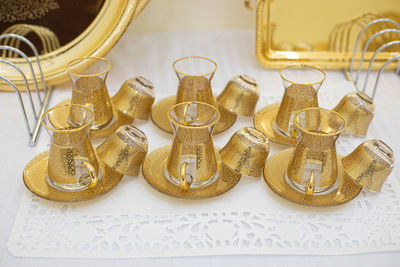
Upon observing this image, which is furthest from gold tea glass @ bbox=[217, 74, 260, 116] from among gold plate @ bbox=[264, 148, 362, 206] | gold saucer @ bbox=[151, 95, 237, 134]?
gold plate @ bbox=[264, 148, 362, 206]

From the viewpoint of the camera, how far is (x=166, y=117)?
29.9 inches

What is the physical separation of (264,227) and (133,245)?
162 millimetres

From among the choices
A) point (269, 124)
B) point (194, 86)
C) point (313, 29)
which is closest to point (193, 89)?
point (194, 86)

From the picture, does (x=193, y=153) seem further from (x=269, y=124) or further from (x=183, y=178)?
(x=269, y=124)

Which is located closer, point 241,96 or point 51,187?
point 51,187

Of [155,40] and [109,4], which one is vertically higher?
[109,4]

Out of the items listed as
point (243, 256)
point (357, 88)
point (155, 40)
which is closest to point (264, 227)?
point (243, 256)

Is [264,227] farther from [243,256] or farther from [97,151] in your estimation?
[97,151]

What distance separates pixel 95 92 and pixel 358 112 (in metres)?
0.41

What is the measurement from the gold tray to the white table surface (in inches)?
1.4

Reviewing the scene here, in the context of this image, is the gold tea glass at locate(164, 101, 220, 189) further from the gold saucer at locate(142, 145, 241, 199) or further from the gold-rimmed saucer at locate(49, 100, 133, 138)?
the gold-rimmed saucer at locate(49, 100, 133, 138)

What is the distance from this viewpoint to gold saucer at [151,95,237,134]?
74cm

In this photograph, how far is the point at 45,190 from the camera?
1.97 ft

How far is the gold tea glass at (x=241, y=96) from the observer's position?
0.75 metres
